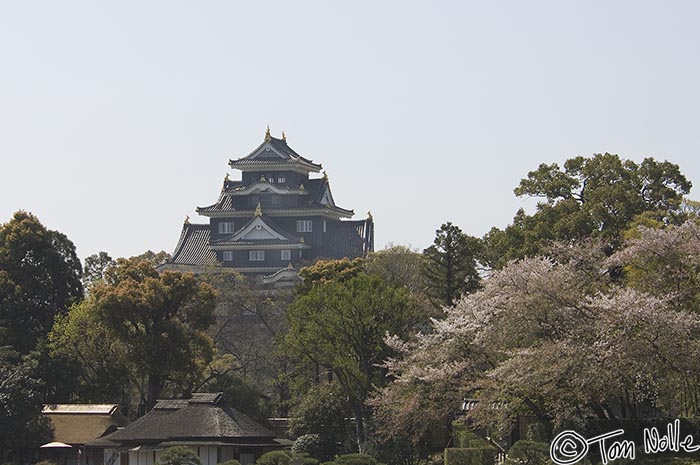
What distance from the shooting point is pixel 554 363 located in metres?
30.4

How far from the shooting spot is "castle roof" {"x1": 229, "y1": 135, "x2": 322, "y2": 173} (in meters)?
90.6

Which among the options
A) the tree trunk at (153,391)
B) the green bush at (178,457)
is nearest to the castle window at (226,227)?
the tree trunk at (153,391)

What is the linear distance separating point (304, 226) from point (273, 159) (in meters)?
5.39

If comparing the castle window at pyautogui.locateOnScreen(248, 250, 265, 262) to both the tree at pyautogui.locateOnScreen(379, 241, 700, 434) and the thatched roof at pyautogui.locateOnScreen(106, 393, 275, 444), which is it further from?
the tree at pyautogui.locateOnScreen(379, 241, 700, 434)

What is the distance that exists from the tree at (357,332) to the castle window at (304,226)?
45719 mm

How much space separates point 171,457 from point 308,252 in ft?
162

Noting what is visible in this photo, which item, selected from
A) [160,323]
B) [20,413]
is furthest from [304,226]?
[20,413]

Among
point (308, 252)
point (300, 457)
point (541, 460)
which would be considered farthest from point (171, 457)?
point (308, 252)

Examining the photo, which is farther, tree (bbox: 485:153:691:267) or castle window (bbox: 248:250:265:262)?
castle window (bbox: 248:250:265:262)

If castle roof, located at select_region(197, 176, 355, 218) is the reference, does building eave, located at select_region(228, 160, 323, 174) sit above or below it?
above

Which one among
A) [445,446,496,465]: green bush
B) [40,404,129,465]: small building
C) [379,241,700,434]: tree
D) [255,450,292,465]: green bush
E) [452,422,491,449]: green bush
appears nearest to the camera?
[379,241,700,434]: tree

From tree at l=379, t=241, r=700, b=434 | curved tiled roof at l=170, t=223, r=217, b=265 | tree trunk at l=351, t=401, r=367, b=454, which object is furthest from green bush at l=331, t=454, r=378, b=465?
curved tiled roof at l=170, t=223, r=217, b=265

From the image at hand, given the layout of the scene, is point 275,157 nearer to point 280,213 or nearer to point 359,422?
point 280,213

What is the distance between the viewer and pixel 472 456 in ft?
110
